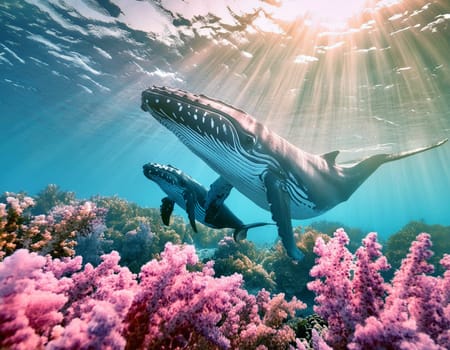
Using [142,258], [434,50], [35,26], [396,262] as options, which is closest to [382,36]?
[434,50]

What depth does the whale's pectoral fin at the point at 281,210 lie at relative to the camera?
3979 millimetres

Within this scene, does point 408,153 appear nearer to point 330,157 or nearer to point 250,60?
point 330,157

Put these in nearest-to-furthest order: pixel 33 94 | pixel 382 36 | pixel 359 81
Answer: pixel 382 36 → pixel 359 81 → pixel 33 94

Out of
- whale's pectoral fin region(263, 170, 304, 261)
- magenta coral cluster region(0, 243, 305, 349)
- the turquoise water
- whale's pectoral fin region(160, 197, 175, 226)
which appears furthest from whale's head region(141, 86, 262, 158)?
the turquoise water

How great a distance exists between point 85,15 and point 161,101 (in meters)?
16.0

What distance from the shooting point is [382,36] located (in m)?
13.7

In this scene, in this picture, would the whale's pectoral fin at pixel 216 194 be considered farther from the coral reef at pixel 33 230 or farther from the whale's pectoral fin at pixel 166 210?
the coral reef at pixel 33 230

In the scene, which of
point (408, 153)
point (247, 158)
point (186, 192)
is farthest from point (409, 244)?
point (247, 158)

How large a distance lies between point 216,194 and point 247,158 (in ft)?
5.66

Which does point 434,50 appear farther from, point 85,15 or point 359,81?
point 85,15

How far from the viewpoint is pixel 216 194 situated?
18.9 ft

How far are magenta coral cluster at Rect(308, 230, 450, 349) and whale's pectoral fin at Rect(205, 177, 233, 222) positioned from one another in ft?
8.61

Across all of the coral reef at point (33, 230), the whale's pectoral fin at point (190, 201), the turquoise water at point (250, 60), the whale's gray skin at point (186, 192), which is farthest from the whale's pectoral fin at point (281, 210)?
the turquoise water at point (250, 60)

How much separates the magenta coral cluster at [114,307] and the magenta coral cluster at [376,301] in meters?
1.06
